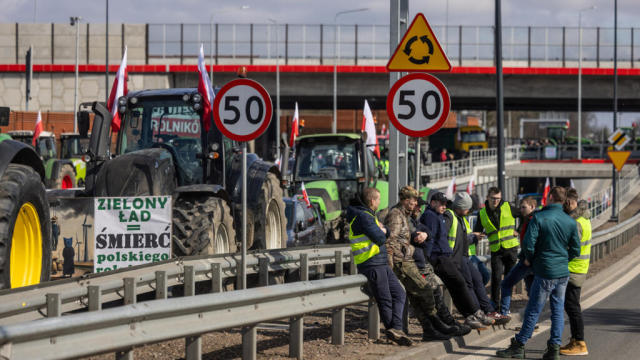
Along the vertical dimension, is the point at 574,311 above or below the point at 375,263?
below

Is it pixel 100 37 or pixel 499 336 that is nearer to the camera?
pixel 499 336

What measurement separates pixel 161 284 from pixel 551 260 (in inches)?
153

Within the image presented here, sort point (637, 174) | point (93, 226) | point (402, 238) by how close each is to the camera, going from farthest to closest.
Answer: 1. point (637, 174)
2. point (93, 226)
3. point (402, 238)

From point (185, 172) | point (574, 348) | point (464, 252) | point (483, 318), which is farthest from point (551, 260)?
point (185, 172)

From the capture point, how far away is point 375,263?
10.5 m

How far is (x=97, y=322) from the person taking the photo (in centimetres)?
646

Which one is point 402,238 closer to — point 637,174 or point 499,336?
point 499,336

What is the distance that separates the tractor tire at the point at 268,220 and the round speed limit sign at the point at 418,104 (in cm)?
431

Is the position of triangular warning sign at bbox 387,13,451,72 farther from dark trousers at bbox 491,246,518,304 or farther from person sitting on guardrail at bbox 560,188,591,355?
dark trousers at bbox 491,246,518,304

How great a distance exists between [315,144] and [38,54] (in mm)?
42853

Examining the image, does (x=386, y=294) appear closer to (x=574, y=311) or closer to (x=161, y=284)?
(x=574, y=311)

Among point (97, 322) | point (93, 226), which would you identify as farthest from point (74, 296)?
point (93, 226)

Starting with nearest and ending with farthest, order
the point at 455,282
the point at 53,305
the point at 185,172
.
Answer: the point at 53,305 < the point at 455,282 < the point at 185,172

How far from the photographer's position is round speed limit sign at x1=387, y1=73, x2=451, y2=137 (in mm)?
11031
